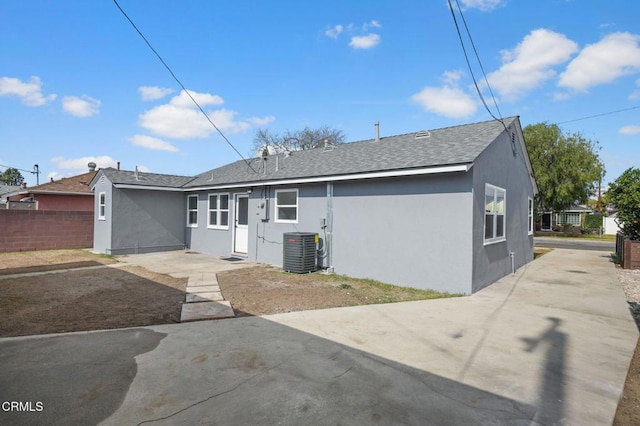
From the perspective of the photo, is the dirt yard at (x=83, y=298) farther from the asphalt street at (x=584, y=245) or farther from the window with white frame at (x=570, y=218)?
the window with white frame at (x=570, y=218)

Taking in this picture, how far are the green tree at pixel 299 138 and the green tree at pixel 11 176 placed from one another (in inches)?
2268

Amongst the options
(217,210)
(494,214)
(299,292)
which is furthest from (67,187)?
(494,214)

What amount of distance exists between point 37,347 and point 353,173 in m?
7.10

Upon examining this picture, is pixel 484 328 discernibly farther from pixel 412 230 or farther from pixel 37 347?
pixel 37 347

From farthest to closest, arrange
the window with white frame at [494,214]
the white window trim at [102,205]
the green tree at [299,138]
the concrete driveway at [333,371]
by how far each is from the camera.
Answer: the green tree at [299,138], the white window trim at [102,205], the window with white frame at [494,214], the concrete driveway at [333,371]

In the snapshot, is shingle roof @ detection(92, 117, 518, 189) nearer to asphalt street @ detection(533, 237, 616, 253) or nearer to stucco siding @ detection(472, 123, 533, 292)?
stucco siding @ detection(472, 123, 533, 292)

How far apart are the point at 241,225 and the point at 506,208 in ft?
30.1

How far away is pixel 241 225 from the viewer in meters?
12.9

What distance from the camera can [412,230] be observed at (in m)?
8.17

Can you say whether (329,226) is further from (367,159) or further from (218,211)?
(218,211)

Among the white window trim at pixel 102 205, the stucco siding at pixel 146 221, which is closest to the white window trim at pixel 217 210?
the stucco siding at pixel 146 221

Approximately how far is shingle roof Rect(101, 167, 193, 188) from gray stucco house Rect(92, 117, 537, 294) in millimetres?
57

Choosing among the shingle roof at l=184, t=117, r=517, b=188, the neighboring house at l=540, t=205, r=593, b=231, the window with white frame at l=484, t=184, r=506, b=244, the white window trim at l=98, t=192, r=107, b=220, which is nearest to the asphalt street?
the neighboring house at l=540, t=205, r=593, b=231

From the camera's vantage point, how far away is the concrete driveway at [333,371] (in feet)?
9.21
